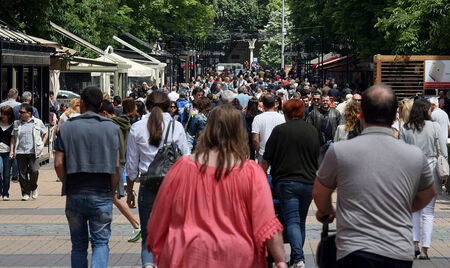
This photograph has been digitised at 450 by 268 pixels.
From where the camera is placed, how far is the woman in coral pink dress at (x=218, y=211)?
4.80 meters

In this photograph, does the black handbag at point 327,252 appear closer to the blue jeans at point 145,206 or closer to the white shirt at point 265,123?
the blue jeans at point 145,206

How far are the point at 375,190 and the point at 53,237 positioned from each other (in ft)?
23.1

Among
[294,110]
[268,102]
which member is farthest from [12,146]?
[294,110]

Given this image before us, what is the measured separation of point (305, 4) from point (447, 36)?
34259mm

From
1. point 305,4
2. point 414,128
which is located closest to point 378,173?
point 414,128

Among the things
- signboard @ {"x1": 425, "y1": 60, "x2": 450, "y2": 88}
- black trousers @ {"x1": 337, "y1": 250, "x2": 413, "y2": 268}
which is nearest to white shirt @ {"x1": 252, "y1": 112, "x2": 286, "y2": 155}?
black trousers @ {"x1": 337, "y1": 250, "x2": 413, "y2": 268}

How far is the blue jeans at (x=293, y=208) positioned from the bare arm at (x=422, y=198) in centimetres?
365

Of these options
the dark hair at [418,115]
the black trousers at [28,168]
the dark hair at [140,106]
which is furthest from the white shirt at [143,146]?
the dark hair at [140,106]

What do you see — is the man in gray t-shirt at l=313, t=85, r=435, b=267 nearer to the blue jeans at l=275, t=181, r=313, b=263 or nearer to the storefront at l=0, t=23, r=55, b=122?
the blue jeans at l=275, t=181, r=313, b=263

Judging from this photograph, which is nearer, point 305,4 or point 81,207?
point 81,207

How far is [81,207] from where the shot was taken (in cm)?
728

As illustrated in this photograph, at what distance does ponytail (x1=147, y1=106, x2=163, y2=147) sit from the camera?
8258mm

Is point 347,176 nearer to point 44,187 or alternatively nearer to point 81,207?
point 81,207

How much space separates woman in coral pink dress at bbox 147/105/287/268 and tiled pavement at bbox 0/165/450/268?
15.0 ft
